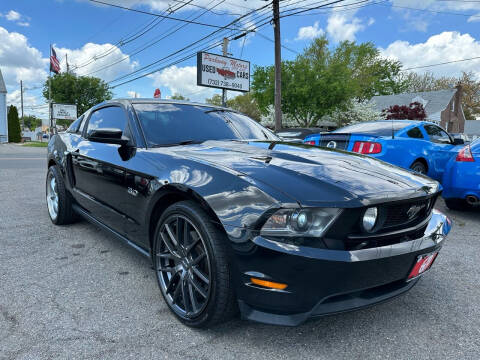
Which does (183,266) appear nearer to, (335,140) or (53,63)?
(335,140)

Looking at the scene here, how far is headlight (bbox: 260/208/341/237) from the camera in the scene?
1.59 meters

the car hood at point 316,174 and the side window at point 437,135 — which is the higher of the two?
the side window at point 437,135

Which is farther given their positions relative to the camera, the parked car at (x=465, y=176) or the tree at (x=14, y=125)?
the tree at (x=14, y=125)

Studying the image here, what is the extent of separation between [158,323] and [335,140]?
14.2ft

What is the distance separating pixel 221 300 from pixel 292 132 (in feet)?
28.1

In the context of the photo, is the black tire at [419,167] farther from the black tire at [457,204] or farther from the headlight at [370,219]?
the headlight at [370,219]

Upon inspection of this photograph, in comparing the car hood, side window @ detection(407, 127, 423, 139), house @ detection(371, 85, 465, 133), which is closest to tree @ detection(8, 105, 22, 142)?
house @ detection(371, 85, 465, 133)

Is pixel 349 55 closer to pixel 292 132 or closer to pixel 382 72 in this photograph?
pixel 382 72

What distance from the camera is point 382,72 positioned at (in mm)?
50344

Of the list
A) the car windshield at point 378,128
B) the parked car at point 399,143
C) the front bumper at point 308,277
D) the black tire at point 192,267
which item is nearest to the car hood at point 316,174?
the front bumper at point 308,277

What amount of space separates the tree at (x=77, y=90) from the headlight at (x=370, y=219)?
150ft

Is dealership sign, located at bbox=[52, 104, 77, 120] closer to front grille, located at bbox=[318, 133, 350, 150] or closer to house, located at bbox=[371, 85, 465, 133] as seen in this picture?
house, located at bbox=[371, 85, 465, 133]

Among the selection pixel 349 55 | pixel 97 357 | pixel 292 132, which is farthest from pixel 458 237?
pixel 349 55

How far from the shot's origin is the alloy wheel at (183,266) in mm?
1899
